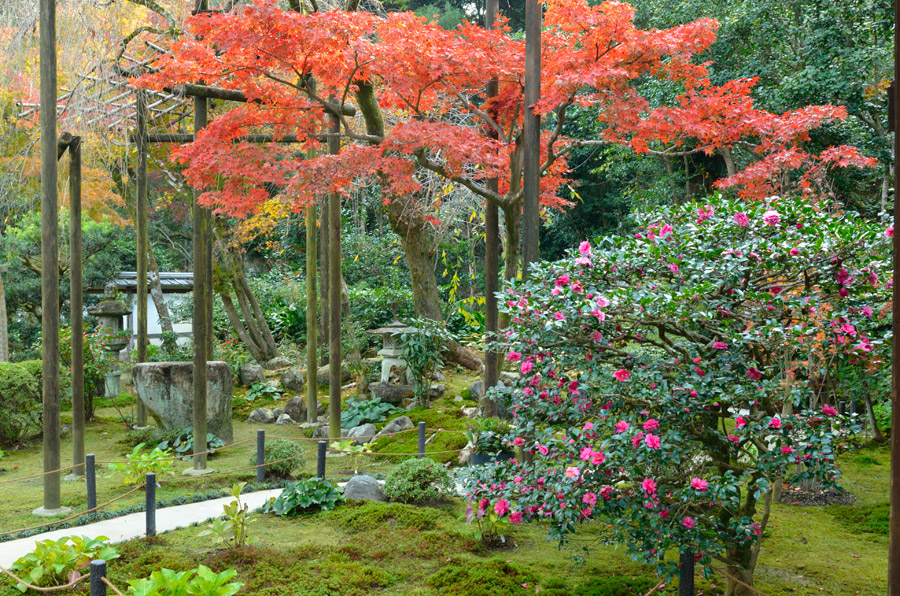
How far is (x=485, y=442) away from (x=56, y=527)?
329 cm

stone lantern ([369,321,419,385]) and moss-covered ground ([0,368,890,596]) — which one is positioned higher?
stone lantern ([369,321,419,385])

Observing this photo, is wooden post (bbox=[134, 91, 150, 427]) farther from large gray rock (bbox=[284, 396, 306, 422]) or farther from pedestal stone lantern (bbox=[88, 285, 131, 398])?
pedestal stone lantern (bbox=[88, 285, 131, 398])

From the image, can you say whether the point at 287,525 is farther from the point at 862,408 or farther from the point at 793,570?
the point at 862,408

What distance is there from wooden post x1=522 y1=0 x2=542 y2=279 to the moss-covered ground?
208cm

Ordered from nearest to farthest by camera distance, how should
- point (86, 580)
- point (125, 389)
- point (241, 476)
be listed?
point (86, 580)
point (241, 476)
point (125, 389)

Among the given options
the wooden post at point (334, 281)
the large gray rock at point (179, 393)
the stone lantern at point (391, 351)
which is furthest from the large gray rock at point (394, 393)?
the large gray rock at point (179, 393)

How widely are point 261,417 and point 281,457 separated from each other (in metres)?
3.36

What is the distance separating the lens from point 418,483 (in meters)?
5.73

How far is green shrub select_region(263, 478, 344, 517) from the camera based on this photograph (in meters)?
5.54

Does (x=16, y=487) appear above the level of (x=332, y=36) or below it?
below

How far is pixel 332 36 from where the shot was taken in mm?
6160

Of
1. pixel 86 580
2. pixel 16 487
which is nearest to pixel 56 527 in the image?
pixel 86 580

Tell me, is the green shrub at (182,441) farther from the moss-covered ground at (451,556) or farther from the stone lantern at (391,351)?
the stone lantern at (391,351)

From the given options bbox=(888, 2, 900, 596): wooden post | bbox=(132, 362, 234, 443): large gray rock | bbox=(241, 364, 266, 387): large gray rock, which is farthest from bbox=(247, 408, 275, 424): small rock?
bbox=(888, 2, 900, 596): wooden post
